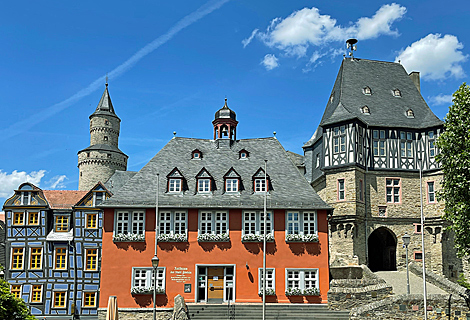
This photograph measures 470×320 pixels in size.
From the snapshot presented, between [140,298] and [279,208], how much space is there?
10631mm

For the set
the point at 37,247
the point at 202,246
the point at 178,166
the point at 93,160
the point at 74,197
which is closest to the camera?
the point at 202,246

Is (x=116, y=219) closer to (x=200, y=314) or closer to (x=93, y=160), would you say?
(x=200, y=314)

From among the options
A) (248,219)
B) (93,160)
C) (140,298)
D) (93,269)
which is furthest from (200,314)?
(93,160)

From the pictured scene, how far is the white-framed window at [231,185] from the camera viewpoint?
35.3m

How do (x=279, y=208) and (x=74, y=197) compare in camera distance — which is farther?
(x=74, y=197)

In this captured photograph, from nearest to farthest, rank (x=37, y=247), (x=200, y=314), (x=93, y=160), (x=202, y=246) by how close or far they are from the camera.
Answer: (x=200, y=314), (x=202, y=246), (x=37, y=247), (x=93, y=160)

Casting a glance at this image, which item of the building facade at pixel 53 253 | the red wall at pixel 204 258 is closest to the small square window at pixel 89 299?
the building facade at pixel 53 253

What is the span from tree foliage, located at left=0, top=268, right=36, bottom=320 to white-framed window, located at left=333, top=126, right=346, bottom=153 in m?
26.8

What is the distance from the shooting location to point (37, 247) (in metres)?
→ 41.1

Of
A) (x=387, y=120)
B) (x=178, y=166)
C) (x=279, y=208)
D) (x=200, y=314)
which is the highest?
(x=387, y=120)

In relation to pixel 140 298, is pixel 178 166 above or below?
above

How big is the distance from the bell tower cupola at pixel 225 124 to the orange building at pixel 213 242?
5.30m

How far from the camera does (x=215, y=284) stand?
3344 centimetres

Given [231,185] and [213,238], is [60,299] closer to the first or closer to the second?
[213,238]
